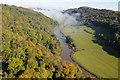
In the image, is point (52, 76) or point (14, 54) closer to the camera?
point (52, 76)

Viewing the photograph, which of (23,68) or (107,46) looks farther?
(107,46)

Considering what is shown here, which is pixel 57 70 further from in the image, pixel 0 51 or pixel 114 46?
pixel 114 46

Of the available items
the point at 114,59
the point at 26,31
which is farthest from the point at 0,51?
the point at 114,59

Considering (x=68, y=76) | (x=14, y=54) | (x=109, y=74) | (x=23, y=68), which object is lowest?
(x=109, y=74)

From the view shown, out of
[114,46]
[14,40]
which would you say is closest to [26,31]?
[14,40]

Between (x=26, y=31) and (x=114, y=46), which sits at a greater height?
(x=26, y=31)

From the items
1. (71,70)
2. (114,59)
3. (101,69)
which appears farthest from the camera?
(114,59)

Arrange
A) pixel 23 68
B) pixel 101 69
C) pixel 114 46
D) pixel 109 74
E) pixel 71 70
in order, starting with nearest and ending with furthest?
1. pixel 23 68
2. pixel 71 70
3. pixel 109 74
4. pixel 101 69
5. pixel 114 46

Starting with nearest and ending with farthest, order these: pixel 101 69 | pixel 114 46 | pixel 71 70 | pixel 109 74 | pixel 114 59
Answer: pixel 71 70
pixel 109 74
pixel 101 69
pixel 114 59
pixel 114 46

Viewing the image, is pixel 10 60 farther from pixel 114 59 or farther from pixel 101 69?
pixel 114 59
